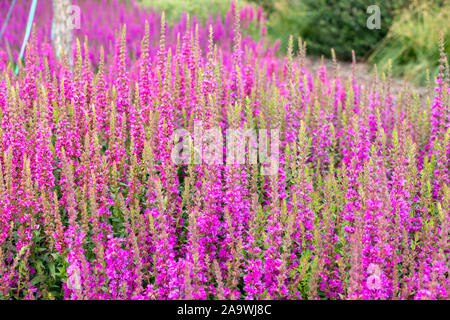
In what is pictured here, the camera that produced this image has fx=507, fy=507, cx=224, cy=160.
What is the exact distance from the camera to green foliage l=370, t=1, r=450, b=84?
407 inches

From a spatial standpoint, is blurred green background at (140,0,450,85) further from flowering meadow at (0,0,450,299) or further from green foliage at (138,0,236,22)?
flowering meadow at (0,0,450,299)

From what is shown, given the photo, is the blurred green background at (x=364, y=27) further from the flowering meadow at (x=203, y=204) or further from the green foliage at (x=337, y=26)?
the flowering meadow at (x=203, y=204)

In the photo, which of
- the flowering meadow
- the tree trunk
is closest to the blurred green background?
the tree trunk

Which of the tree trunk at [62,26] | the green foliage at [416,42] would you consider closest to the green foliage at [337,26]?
the green foliage at [416,42]

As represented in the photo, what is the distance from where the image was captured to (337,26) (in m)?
12.3

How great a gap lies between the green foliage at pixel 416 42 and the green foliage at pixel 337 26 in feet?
1.16

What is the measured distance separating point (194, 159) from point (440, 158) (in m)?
1.78

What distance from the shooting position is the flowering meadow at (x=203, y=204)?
8.96ft

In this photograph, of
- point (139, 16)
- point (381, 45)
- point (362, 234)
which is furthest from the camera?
point (381, 45)

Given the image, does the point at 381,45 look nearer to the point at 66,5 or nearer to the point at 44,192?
the point at 66,5

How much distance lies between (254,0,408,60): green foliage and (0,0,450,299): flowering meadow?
775 cm

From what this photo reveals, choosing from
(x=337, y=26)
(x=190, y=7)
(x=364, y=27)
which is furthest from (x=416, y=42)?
(x=190, y=7)

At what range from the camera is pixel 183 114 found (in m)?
4.30
